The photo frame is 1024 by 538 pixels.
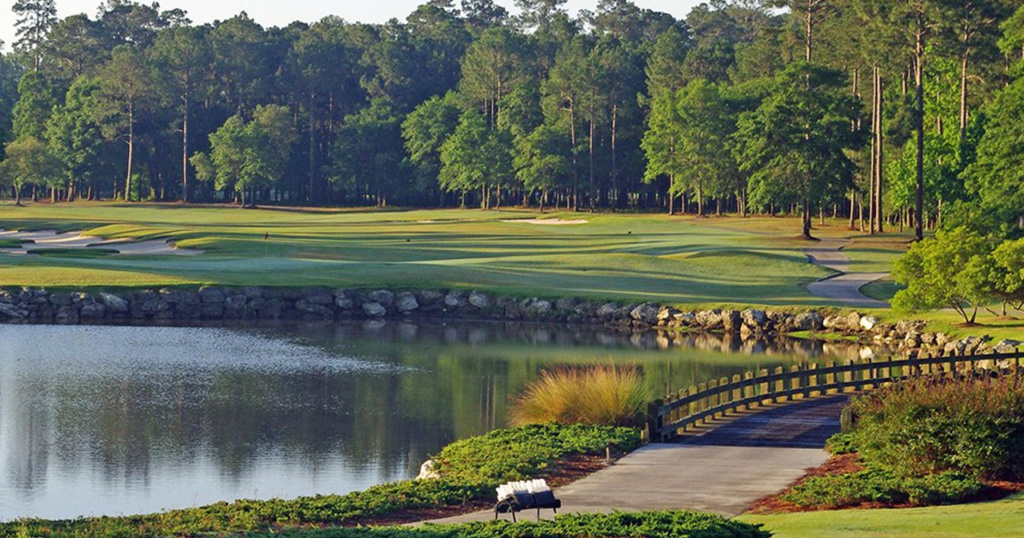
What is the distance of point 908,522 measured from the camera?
17781mm

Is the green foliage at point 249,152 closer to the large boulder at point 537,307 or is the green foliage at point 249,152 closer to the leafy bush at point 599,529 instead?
the large boulder at point 537,307

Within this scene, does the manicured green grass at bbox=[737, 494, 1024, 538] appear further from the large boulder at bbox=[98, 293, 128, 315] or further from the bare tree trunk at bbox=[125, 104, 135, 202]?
the bare tree trunk at bbox=[125, 104, 135, 202]

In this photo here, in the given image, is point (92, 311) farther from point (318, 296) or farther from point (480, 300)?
point (480, 300)

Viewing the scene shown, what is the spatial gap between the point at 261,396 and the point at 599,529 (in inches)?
835

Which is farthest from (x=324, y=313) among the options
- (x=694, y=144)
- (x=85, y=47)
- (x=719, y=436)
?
(x=85, y=47)

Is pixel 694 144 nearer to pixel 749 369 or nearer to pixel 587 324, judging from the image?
pixel 587 324

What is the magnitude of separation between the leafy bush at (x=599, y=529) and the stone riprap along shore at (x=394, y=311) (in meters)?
35.9

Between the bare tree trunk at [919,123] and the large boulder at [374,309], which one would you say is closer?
the large boulder at [374,309]

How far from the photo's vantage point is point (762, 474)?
2405 centimetres

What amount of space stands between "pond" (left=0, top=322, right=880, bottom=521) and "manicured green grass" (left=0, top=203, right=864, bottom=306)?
20.4ft

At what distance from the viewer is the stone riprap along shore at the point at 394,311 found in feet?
176

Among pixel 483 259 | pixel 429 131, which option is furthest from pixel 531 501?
pixel 429 131

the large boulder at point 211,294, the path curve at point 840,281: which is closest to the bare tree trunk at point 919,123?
the path curve at point 840,281

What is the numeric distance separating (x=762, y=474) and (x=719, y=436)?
4564mm
